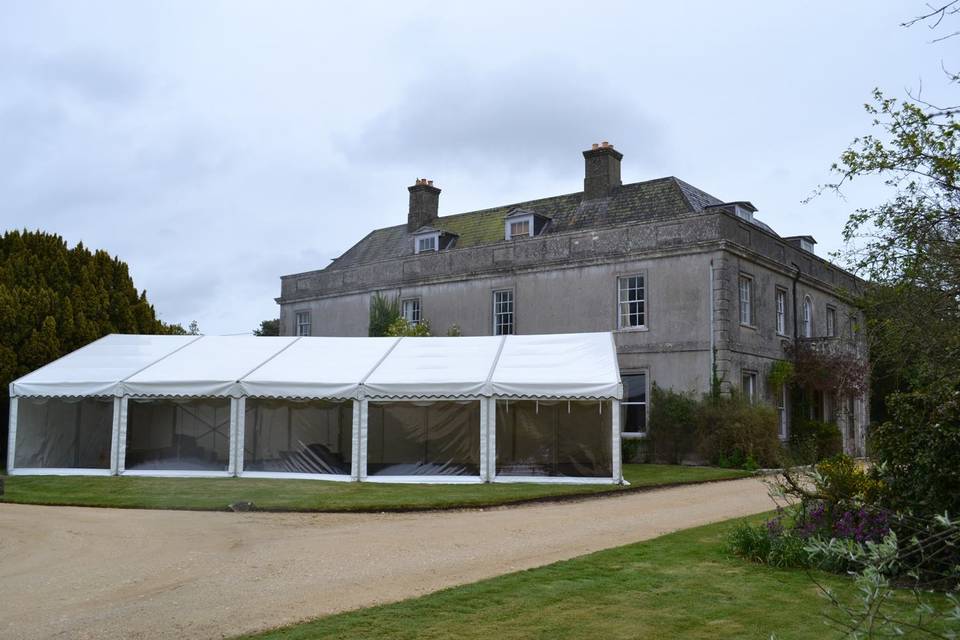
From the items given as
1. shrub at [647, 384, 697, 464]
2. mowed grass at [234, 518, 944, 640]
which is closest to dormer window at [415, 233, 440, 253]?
shrub at [647, 384, 697, 464]

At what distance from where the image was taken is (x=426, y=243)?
26.6m

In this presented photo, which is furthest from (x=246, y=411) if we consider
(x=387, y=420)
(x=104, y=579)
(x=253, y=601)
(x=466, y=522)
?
(x=253, y=601)

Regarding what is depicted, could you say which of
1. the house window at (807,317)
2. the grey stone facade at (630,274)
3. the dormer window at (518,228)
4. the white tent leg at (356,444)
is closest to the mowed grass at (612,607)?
the white tent leg at (356,444)

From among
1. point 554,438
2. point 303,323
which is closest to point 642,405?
point 554,438

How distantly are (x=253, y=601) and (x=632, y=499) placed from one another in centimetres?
784

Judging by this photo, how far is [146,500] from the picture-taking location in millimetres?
12125

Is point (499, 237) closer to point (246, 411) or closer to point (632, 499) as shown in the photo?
point (246, 411)

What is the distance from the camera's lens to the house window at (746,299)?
67.5 feet

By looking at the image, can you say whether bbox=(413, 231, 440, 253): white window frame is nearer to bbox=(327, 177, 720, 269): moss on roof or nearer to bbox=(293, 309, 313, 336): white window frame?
bbox=(327, 177, 720, 269): moss on roof

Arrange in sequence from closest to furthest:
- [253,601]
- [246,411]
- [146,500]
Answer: [253,601] → [146,500] → [246,411]

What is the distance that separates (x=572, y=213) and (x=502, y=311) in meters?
3.45

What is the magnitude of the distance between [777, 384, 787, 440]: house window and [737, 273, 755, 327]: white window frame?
86.9 inches

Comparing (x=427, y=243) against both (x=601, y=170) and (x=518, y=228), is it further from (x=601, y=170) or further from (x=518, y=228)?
(x=601, y=170)

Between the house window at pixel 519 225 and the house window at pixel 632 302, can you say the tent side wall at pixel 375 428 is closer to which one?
the house window at pixel 632 302
